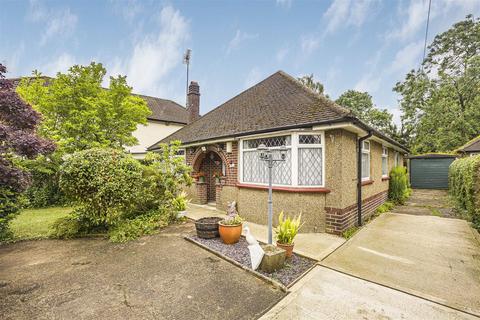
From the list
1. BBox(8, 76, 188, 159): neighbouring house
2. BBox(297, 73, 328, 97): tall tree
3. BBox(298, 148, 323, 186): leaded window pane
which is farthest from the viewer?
BBox(297, 73, 328, 97): tall tree

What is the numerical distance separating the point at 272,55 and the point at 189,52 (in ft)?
40.1

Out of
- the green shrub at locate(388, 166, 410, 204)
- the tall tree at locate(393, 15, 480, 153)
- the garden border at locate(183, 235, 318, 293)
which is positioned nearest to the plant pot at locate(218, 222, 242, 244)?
the garden border at locate(183, 235, 318, 293)

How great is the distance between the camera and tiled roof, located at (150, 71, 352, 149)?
627cm

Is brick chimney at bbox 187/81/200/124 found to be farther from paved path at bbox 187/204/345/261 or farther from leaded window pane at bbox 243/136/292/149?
paved path at bbox 187/204/345/261

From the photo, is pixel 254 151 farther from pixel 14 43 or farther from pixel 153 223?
pixel 14 43

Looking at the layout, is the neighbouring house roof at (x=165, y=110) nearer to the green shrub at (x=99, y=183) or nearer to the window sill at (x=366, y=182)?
the green shrub at (x=99, y=183)

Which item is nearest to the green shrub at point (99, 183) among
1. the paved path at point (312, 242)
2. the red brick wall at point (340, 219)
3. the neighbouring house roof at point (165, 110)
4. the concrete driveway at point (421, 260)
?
the paved path at point (312, 242)

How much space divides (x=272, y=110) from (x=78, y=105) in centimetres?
962

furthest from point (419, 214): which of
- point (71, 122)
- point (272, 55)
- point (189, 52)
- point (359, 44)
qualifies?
point (189, 52)

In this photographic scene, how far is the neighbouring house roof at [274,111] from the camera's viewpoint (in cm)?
615

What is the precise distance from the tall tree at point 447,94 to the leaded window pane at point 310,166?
81.2 ft

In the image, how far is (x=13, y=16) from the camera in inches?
337

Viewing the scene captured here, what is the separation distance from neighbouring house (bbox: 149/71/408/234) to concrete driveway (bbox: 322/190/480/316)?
3.32 feet

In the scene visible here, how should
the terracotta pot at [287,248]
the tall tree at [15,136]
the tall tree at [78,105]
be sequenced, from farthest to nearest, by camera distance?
the tall tree at [78,105]
the terracotta pot at [287,248]
the tall tree at [15,136]
